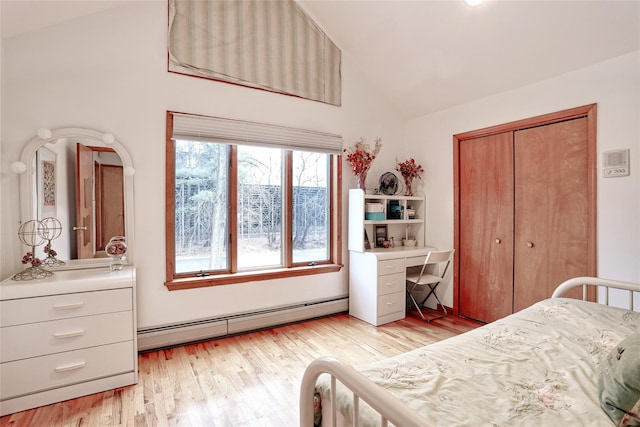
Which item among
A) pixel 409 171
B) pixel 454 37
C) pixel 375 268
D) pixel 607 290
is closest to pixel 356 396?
pixel 607 290

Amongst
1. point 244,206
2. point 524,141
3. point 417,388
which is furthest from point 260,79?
point 417,388

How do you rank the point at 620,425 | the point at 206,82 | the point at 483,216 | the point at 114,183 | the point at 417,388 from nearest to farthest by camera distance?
the point at 620,425 < the point at 417,388 < the point at 114,183 < the point at 206,82 < the point at 483,216

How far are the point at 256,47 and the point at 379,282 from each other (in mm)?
2570

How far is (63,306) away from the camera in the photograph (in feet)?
6.44

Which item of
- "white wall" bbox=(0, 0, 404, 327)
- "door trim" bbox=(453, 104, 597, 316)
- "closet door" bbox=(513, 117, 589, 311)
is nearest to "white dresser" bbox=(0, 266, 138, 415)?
"white wall" bbox=(0, 0, 404, 327)

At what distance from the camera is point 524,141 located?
2924mm

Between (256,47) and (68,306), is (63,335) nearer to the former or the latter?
(68,306)

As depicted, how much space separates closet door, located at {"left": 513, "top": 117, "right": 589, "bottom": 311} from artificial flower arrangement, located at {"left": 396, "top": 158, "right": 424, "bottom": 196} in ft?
3.49

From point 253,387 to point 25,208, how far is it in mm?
1999

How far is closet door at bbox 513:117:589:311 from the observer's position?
8.48ft

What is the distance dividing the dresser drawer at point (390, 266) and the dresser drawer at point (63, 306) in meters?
2.19

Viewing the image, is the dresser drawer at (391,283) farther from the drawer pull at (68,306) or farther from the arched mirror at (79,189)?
the drawer pull at (68,306)

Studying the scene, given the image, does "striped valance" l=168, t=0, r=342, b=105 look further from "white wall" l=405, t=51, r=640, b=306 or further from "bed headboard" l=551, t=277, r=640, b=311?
"bed headboard" l=551, t=277, r=640, b=311

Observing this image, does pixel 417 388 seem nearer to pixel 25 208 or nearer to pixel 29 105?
pixel 25 208
